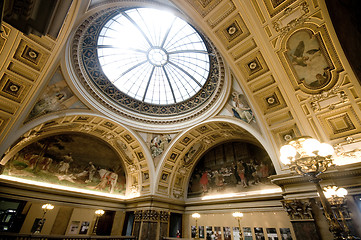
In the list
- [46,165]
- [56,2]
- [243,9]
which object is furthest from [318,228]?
[46,165]

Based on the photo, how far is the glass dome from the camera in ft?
32.0

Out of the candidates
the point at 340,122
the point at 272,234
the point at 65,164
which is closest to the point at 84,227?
the point at 65,164

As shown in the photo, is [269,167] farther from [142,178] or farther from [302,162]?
[142,178]

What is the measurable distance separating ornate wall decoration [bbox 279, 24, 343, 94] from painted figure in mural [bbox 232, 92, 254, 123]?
8.80ft

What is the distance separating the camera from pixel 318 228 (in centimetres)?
646

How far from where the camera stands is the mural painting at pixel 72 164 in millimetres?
11094

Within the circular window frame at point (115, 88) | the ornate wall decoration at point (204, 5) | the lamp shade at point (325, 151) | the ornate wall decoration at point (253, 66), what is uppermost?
the circular window frame at point (115, 88)

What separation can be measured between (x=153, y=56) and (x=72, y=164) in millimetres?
9822

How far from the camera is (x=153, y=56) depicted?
461 inches

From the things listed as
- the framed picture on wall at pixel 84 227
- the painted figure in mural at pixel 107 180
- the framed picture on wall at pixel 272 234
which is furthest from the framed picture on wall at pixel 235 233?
the framed picture on wall at pixel 84 227

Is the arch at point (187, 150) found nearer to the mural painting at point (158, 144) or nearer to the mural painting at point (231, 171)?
the mural painting at point (158, 144)

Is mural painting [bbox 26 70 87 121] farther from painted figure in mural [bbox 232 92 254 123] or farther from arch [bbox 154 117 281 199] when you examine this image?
painted figure in mural [bbox 232 92 254 123]

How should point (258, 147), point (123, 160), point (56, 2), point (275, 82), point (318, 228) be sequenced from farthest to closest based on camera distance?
1. point (123, 160)
2. point (258, 147)
3. point (275, 82)
4. point (318, 228)
5. point (56, 2)

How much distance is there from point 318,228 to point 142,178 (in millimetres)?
11354
